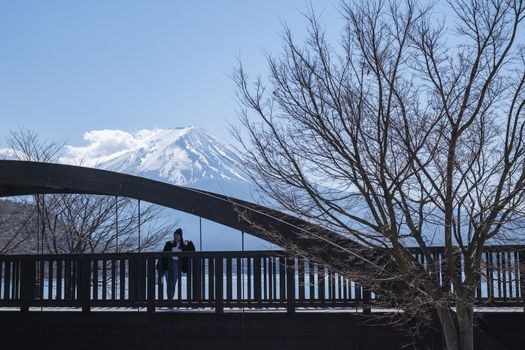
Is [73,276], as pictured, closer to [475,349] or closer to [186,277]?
[186,277]

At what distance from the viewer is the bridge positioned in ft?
41.3

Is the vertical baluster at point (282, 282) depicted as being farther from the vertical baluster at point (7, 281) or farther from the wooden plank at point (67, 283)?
the vertical baluster at point (7, 281)

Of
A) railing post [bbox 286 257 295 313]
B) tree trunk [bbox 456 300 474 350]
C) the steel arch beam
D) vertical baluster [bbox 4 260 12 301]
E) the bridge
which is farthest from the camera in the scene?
vertical baluster [bbox 4 260 12 301]

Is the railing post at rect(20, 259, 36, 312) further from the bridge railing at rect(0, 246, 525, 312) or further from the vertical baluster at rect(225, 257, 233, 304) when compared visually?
the vertical baluster at rect(225, 257, 233, 304)

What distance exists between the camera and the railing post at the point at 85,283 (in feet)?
44.4

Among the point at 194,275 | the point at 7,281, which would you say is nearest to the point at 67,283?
the point at 7,281

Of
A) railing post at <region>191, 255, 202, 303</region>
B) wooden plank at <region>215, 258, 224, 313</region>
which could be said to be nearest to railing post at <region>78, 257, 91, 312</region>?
railing post at <region>191, 255, 202, 303</region>

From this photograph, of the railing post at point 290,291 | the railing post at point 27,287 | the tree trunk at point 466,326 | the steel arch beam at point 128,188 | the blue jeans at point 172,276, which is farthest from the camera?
A: the railing post at point 27,287

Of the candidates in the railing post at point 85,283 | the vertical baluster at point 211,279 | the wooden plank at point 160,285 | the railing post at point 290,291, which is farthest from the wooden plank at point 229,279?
the railing post at point 85,283

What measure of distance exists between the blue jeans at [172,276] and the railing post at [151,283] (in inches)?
9.5

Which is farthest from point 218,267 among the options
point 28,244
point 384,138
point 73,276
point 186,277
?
point 28,244

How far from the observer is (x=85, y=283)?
13555mm

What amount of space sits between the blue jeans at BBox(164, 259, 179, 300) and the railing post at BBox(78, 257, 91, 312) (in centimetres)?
145

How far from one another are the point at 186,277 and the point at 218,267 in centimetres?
70
